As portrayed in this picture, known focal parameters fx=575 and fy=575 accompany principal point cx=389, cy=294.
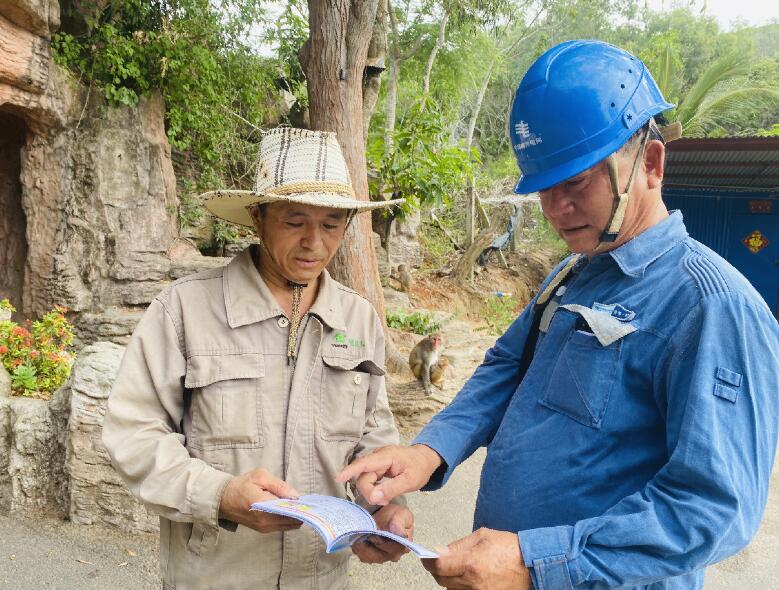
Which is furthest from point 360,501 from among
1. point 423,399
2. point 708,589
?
point 423,399

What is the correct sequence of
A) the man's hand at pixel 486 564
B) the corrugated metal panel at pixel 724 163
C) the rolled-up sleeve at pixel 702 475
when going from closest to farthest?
the rolled-up sleeve at pixel 702 475, the man's hand at pixel 486 564, the corrugated metal panel at pixel 724 163

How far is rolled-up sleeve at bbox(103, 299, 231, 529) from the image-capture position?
1.51 meters

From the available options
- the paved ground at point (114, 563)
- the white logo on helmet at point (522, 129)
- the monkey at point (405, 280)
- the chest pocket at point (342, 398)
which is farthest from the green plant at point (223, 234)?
the white logo on helmet at point (522, 129)

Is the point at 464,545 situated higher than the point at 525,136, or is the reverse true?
the point at 525,136

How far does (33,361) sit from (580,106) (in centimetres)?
521

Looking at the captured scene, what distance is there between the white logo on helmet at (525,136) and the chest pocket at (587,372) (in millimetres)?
441

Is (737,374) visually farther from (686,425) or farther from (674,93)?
(674,93)

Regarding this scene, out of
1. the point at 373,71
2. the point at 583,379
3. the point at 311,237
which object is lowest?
the point at 583,379

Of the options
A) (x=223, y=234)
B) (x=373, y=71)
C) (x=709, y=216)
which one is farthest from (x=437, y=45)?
(x=373, y=71)

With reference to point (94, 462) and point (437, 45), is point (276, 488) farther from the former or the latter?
point (437, 45)

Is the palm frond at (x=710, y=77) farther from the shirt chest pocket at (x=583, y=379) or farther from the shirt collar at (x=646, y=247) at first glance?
the shirt chest pocket at (x=583, y=379)

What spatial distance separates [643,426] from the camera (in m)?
1.31

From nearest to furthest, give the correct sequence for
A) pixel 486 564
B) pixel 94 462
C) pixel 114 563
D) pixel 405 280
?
1. pixel 486 564
2. pixel 114 563
3. pixel 94 462
4. pixel 405 280

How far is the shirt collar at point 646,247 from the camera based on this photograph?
4.60ft
